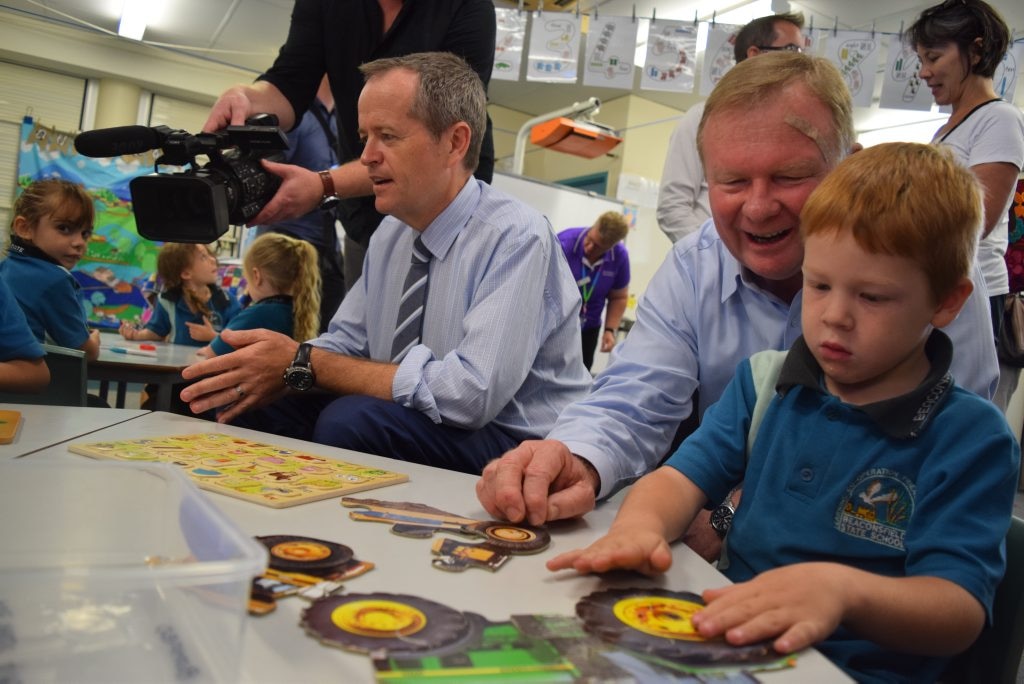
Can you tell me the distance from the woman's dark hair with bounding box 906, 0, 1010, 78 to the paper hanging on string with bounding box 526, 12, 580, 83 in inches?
96.7

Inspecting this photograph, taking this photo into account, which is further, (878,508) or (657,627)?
(878,508)

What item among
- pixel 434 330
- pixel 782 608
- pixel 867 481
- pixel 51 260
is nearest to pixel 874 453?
pixel 867 481

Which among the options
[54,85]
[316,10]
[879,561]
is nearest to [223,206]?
[316,10]

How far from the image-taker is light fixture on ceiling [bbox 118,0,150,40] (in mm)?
5980

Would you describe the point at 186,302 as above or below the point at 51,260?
below

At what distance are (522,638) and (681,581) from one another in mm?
206

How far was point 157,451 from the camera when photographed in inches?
31.5

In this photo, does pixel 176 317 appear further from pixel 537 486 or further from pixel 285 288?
pixel 537 486

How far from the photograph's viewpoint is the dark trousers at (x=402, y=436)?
1112 millimetres

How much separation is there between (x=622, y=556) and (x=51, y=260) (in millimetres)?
2499

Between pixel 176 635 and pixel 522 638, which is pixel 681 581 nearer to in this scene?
pixel 522 638

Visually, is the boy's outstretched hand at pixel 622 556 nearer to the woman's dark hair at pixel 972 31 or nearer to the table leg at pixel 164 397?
the woman's dark hair at pixel 972 31

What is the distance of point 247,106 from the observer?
155cm

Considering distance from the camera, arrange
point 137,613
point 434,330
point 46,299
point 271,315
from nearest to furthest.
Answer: point 137,613
point 434,330
point 46,299
point 271,315
